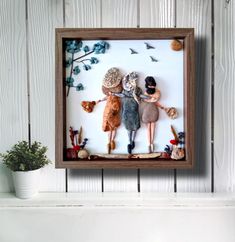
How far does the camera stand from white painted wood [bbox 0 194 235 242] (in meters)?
0.90

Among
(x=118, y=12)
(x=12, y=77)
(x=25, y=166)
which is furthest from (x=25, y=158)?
(x=118, y=12)

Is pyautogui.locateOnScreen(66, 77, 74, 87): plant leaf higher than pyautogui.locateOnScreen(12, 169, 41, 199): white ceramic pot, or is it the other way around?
pyautogui.locateOnScreen(66, 77, 74, 87): plant leaf

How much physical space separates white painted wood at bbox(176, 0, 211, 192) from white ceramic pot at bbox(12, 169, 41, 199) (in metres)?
0.40

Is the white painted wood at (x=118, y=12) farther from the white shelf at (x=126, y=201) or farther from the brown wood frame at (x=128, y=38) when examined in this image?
the white shelf at (x=126, y=201)

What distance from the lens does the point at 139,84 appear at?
92 centimetres

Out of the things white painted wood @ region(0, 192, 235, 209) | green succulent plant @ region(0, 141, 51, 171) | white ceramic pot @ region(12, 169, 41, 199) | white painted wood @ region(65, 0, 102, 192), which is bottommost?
white painted wood @ region(0, 192, 235, 209)

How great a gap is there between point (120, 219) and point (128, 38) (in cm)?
49

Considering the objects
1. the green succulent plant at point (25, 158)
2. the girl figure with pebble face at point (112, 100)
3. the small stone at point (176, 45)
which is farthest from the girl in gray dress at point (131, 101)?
the green succulent plant at point (25, 158)

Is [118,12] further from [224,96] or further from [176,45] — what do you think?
[224,96]

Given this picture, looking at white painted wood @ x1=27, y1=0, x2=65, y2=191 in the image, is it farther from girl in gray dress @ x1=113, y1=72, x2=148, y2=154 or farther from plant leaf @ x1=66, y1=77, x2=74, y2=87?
girl in gray dress @ x1=113, y1=72, x2=148, y2=154

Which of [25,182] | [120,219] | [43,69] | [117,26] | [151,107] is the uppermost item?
[117,26]

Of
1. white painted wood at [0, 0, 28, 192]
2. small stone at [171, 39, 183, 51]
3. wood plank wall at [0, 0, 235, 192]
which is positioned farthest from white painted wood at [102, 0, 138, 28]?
white painted wood at [0, 0, 28, 192]

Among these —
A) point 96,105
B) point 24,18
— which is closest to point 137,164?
point 96,105

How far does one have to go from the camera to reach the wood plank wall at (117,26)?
0.93 meters
